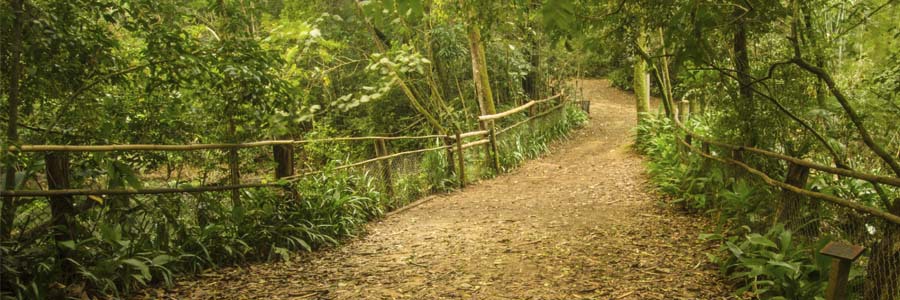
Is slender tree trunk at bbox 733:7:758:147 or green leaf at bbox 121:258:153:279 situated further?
slender tree trunk at bbox 733:7:758:147

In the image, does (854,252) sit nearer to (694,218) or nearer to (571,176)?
(694,218)

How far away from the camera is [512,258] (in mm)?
4320

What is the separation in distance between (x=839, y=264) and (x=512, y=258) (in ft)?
7.46

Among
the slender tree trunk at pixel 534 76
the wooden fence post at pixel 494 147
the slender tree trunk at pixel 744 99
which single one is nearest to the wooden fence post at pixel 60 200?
the slender tree trunk at pixel 744 99

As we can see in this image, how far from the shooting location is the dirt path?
362 cm

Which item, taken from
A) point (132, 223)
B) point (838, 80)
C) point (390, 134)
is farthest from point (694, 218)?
point (390, 134)

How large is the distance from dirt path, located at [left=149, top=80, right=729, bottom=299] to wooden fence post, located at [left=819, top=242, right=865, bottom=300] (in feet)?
2.89

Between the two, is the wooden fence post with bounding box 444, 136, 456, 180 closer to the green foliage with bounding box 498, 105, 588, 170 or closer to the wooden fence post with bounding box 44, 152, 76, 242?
the green foliage with bounding box 498, 105, 588, 170

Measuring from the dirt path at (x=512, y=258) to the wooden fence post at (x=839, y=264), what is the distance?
882 millimetres

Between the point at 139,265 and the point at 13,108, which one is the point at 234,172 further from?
the point at 13,108

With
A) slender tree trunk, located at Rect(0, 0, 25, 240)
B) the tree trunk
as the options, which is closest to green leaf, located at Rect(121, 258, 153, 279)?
slender tree trunk, located at Rect(0, 0, 25, 240)

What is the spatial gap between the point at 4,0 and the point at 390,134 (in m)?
9.25

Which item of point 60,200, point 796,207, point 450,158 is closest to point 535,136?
→ point 450,158

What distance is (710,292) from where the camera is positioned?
134 inches
